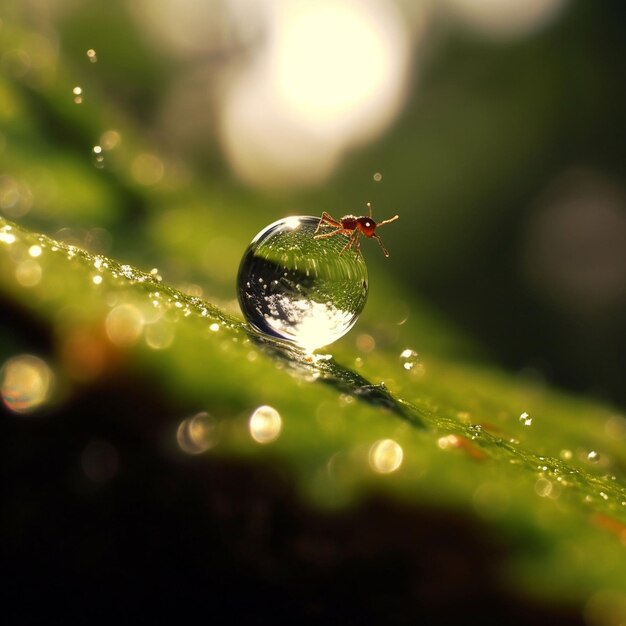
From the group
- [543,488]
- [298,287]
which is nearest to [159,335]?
[543,488]

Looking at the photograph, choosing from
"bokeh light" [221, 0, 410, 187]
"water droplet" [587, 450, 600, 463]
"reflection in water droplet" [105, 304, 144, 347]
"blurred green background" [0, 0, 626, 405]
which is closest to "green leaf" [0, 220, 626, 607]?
"reflection in water droplet" [105, 304, 144, 347]

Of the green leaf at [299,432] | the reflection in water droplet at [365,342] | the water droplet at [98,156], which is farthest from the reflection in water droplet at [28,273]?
the water droplet at [98,156]

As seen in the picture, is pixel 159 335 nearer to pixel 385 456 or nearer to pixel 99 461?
pixel 99 461

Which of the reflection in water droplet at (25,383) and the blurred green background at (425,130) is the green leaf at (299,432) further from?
the blurred green background at (425,130)

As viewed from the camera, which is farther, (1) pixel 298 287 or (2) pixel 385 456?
(1) pixel 298 287

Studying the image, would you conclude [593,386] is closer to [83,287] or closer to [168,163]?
[168,163]

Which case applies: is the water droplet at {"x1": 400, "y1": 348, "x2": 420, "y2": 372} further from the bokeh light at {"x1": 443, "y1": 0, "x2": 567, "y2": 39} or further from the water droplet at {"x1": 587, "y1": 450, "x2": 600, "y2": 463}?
the bokeh light at {"x1": 443, "y1": 0, "x2": 567, "y2": 39}

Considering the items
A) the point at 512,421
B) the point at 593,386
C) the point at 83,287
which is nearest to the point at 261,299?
the point at 512,421
